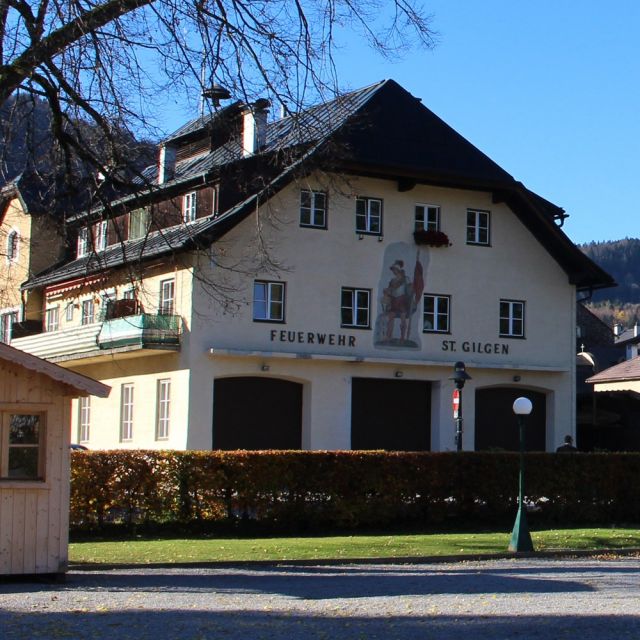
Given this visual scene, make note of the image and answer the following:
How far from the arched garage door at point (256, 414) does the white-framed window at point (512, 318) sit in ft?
25.3

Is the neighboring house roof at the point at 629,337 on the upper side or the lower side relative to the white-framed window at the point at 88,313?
upper

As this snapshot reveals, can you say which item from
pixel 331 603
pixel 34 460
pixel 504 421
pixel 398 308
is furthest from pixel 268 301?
pixel 331 603

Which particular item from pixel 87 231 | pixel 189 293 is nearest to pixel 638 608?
pixel 87 231

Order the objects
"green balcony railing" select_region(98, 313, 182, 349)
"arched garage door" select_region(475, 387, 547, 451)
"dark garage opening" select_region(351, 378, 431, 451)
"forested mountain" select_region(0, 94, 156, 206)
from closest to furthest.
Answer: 1. "forested mountain" select_region(0, 94, 156, 206)
2. "green balcony railing" select_region(98, 313, 182, 349)
3. "dark garage opening" select_region(351, 378, 431, 451)
4. "arched garage door" select_region(475, 387, 547, 451)

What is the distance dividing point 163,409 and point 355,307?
672 cm

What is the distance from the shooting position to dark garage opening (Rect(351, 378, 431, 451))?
38719mm

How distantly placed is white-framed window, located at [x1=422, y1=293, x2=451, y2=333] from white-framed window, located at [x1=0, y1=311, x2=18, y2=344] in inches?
621

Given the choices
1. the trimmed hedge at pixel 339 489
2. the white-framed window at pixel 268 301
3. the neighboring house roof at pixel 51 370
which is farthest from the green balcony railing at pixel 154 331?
the neighboring house roof at pixel 51 370

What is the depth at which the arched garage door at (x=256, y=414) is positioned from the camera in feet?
120

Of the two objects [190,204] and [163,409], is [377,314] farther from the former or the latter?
[163,409]

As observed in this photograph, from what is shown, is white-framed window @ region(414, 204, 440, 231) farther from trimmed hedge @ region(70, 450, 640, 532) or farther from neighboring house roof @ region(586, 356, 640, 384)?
neighboring house roof @ region(586, 356, 640, 384)

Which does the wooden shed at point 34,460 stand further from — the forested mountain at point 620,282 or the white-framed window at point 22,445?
the forested mountain at point 620,282

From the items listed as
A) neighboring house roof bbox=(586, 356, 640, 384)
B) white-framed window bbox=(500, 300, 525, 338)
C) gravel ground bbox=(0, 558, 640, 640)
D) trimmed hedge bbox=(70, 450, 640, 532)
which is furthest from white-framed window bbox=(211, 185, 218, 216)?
neighboring house roof bbox=(586, 356, 640, 384)

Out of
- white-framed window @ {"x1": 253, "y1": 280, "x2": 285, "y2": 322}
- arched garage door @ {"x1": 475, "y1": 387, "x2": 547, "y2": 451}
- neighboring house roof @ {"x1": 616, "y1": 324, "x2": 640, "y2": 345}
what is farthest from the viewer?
neighboring house roof @ {"x1": 616, "y1": 324, "x2": 640, "y2": 345}
